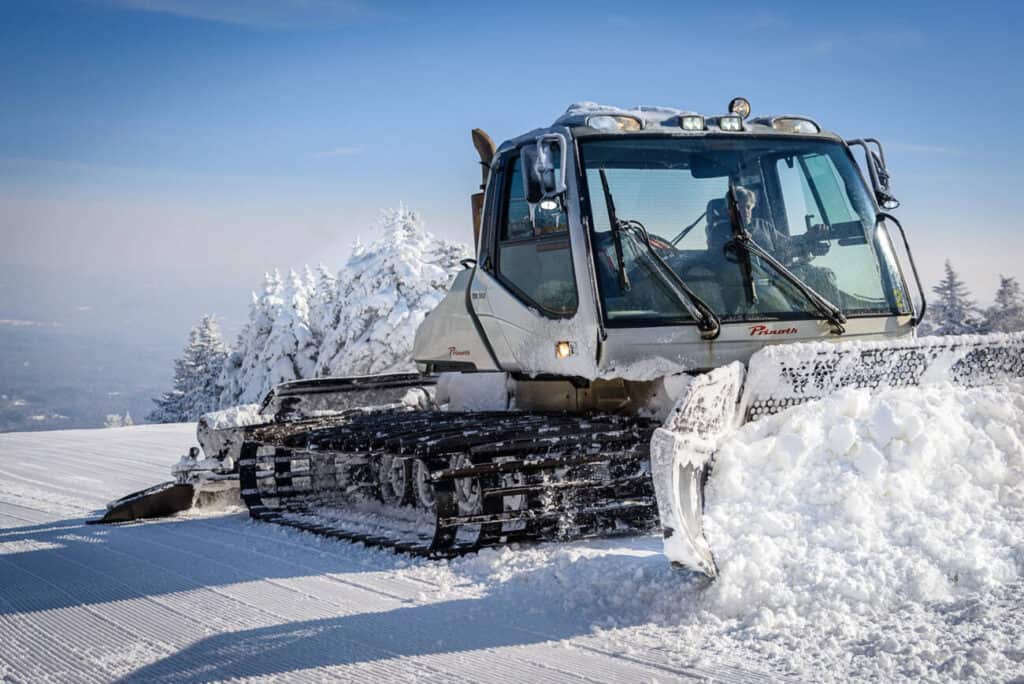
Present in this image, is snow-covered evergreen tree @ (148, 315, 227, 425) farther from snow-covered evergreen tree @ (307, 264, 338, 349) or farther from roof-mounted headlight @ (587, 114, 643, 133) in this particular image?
roof-mounted headlight @ (587, 114, 643, 133)

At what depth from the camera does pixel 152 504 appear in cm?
793

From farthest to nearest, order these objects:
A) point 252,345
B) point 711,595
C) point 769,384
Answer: point 252,345 → point 769,384 → point 711,595

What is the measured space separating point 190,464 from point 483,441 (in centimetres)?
357

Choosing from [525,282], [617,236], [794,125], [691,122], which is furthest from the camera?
[794,125]

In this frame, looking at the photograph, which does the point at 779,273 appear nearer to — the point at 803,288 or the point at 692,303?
the point at 803,288

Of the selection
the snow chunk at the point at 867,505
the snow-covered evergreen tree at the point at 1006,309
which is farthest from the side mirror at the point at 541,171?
the snow-covered evergreen tree at the point at 1006,309

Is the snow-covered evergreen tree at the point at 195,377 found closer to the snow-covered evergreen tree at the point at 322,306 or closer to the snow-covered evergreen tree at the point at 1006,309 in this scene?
the snow-covered evergreen tree at the point at 322,306

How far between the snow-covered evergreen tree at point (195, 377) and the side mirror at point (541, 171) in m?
39.6

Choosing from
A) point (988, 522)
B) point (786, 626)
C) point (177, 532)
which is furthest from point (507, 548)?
point (177, 532)

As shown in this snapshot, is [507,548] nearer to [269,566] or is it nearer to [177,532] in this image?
[269,566]

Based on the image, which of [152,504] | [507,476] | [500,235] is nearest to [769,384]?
[507,476]

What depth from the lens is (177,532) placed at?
283 inches

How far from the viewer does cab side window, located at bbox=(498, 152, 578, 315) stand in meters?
6.23

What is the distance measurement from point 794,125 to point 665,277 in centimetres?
174
